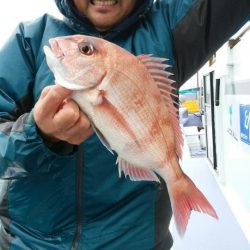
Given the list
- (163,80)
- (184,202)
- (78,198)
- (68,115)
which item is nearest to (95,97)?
(68,115)

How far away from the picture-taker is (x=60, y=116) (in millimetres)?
757

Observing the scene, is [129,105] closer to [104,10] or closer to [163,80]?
[163,80]

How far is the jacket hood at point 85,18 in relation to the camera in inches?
44.1

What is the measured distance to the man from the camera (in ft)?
3.48

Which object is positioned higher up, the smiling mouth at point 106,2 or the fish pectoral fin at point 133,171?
the smiling mouth at point 106,2

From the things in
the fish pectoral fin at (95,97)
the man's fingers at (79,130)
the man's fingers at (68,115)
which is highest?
the fish pectoral fin at (95,97)

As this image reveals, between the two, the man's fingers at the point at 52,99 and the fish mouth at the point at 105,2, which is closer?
the man's fingers at the point at 52,99

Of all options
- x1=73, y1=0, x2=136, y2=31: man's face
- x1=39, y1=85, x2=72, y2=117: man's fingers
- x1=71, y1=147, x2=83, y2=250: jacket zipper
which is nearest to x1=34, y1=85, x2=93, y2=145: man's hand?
x1=39, y1=85, x2=72, y2=117: man's fingers

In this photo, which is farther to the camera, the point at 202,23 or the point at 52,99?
the point at 202,23

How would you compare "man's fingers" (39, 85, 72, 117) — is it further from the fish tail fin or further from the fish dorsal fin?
the fish tail fin

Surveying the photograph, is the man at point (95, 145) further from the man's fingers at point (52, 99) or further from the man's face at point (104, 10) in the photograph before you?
the man's fingers at point (52, 99)

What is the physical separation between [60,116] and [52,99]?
0.13 feet

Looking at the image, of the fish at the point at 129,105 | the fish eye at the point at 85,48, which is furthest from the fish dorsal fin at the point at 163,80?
the fish eye at the point at 85,48

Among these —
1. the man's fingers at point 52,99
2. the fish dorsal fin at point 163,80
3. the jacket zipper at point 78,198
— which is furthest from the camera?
the jacket zipper at point 78,198
